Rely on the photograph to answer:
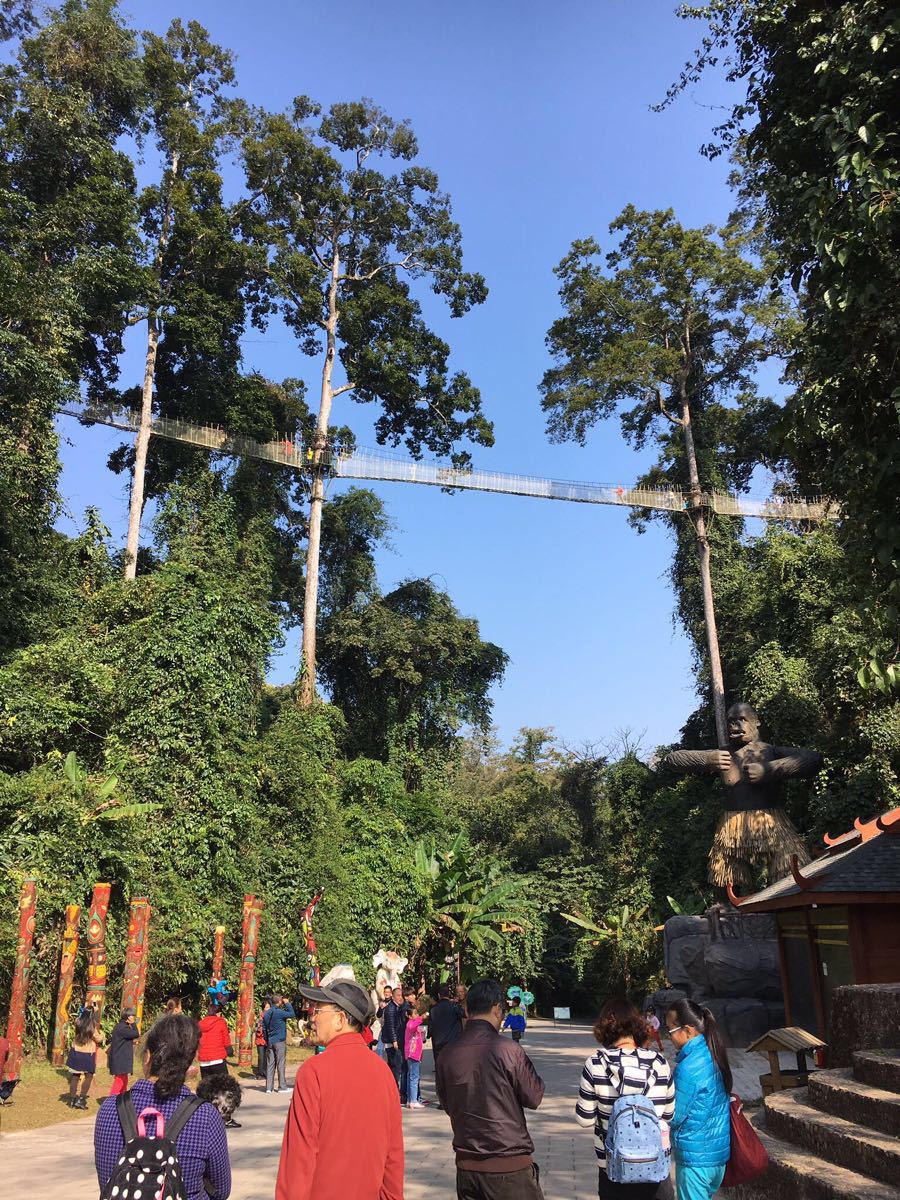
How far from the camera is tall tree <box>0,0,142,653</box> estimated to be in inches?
708

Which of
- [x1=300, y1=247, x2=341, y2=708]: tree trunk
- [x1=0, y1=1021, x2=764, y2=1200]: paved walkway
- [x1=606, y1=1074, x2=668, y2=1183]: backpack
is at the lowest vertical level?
[x1=0, y1=1021, x2=764, y2=1200]: paved walkway

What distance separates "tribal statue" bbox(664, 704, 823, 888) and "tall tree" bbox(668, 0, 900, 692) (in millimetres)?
11219

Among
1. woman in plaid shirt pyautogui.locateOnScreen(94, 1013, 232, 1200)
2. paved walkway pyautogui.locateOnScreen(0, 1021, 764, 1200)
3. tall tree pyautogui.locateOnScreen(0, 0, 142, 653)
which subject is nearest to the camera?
woman in plaid shirt pyautogui.locateOnScreen(94, 1013, 232, 1200)

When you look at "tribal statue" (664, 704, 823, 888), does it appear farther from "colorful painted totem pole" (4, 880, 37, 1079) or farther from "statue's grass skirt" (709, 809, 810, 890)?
"colorful painted totem pole" (4, 880, 37, 1079)

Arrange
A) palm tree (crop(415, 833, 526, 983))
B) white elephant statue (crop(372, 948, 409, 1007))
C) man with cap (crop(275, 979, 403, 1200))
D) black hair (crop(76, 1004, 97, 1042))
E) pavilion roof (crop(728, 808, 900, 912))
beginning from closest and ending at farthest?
man with cap (crop(275, 979, 403, 1200))
black hair (crop(76, 1004, 97, 1042))
pavilion roof (crop(728, 808, 900, 912))
white elephant statue (crop(372, 948, 409, 1007))
palm tree (crop(415, 833, 526, 983))

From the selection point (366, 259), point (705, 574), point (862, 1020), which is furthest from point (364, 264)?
point (862, 1020)

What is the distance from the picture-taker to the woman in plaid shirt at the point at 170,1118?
110 inches

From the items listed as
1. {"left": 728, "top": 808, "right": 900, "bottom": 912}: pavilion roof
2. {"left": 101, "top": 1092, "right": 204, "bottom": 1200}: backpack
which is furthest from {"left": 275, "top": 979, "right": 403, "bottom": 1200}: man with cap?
{"left": 728, "top": 808, "right": 900, "bottom": 912}: pavilion roof

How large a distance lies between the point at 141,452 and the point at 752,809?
627 inches

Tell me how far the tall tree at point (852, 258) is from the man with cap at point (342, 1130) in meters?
4.87

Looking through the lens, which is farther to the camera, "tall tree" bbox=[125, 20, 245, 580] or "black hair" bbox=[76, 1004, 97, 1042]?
"tall tree" bbox=[125, 20, 245, 580]

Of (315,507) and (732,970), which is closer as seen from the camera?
(732,970)

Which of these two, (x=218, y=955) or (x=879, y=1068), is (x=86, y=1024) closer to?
(x=218, y=955)

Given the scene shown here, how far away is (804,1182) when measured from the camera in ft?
15.5
